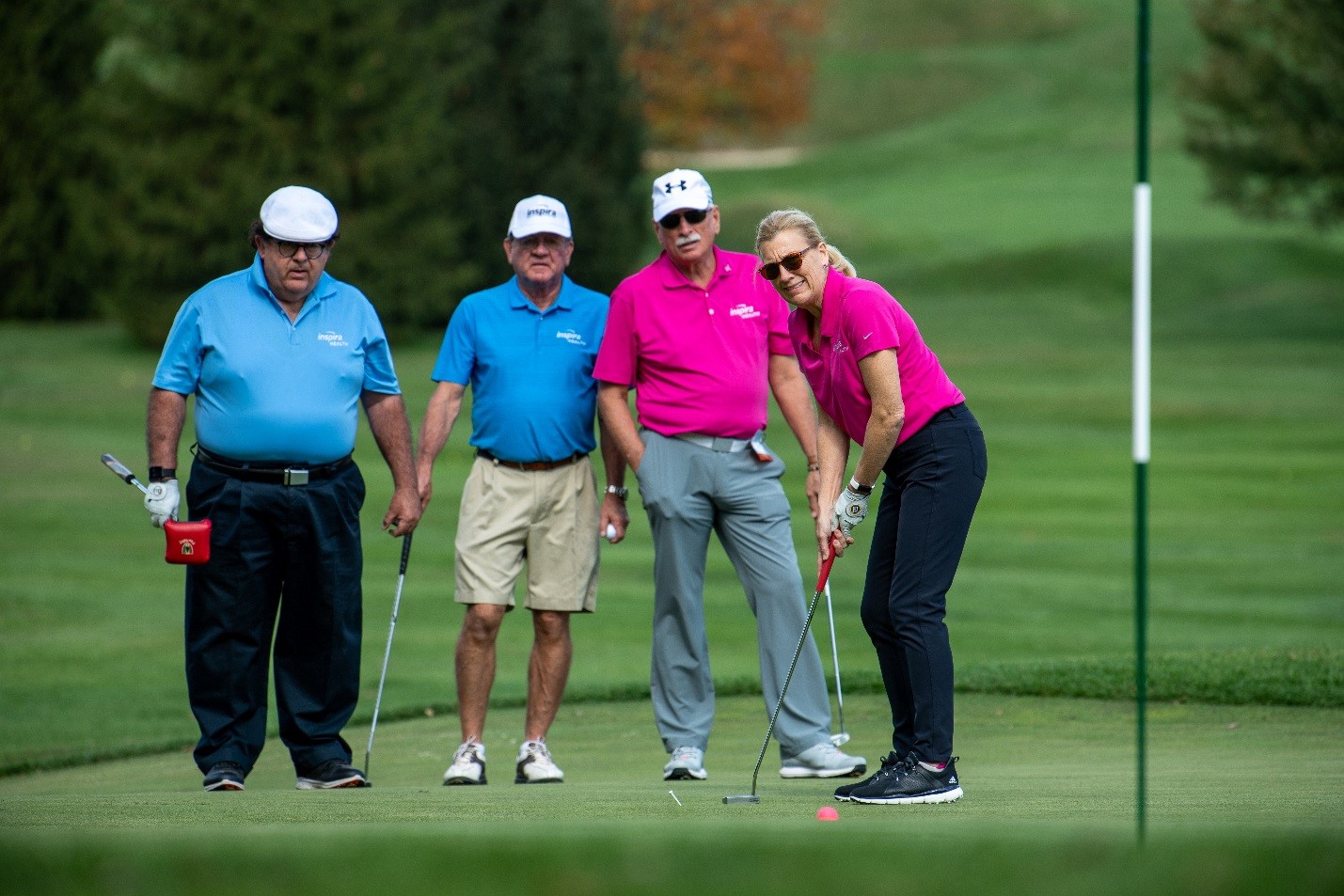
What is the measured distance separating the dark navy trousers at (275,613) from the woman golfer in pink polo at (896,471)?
200 cm

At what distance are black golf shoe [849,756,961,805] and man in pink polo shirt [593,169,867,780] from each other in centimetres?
131

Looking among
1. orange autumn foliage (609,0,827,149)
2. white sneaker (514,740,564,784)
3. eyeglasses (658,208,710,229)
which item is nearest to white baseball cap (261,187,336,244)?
eyeglasses (658,208,710,229)

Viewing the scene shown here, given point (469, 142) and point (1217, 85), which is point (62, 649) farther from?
point (1217, 85)

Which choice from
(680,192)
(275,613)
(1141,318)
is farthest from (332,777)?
(1141,318)

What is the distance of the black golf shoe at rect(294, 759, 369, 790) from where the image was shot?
295 inches

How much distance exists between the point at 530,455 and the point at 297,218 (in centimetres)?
131

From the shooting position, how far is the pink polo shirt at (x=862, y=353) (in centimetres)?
626

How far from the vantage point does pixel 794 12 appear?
63.0 m

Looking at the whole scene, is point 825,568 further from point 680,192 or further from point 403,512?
point 403,512

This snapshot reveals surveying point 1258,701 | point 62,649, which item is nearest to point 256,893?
point 1258,701

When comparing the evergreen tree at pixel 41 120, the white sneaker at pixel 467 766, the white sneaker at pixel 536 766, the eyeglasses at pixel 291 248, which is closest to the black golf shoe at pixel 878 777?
the white sneaker at pixel 536 766

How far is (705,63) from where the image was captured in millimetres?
60031

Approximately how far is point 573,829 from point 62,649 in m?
8.38

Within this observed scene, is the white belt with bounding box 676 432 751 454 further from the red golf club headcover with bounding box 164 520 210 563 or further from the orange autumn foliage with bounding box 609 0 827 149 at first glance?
the orange autumn foliage with bounding box 609 0 827 149
